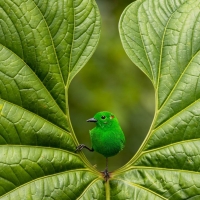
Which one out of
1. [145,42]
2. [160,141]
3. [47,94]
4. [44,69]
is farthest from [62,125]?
[145,42]

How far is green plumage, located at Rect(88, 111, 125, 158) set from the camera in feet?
5.15

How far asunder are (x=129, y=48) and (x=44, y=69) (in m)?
0.45

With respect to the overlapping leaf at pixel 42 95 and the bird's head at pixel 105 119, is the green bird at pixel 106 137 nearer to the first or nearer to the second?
the bird's head at pixel 105 119

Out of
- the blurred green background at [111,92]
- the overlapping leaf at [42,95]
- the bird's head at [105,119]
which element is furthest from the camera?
the blurred green background at [111,92]

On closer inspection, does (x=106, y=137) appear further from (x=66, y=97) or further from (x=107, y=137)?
(x=66, y=97)

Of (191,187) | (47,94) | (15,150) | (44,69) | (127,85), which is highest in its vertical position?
(127,85)

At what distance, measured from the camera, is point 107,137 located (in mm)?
1588

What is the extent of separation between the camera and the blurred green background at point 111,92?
10.6 ft

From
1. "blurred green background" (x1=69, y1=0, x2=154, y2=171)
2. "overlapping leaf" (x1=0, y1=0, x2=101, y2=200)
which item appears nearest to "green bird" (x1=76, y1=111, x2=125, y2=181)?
"overlapping leaf" (x1=0, y1=0, x2=101, y2=200)

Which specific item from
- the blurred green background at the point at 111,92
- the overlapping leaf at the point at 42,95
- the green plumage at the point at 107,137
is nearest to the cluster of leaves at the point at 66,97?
the overlapping leaf at the point at 42,95

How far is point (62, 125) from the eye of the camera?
1.62 meters

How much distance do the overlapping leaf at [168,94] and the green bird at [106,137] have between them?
5.4 inches

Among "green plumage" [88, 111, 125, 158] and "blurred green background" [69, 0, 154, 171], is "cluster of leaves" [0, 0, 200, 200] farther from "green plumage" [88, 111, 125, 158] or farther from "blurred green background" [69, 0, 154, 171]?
"blurred green background" [69, 0, 154, 171]

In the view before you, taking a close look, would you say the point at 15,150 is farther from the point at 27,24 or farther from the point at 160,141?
the point at 160,141
